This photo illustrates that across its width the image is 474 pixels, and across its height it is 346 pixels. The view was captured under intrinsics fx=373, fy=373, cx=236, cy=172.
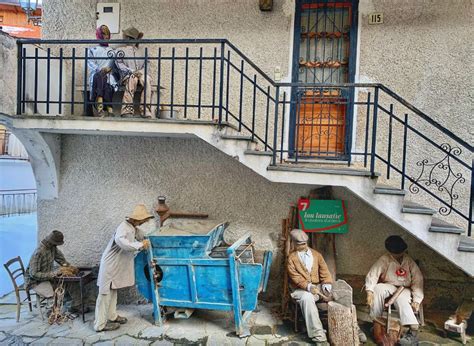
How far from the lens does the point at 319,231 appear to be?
5629 mm

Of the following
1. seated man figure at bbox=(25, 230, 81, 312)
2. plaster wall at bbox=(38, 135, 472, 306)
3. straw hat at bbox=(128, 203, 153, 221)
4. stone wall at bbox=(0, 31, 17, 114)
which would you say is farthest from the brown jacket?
stone wall at bbox=(0, 31, 17, 114)

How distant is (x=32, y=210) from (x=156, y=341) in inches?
430

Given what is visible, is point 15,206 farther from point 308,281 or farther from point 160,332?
point 308,281

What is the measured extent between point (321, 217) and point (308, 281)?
1.11 m

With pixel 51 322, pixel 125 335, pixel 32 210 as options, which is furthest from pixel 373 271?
pixel 32 210

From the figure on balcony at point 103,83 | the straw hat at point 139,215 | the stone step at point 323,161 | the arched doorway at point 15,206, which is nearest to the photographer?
the straw hat at point 139,215

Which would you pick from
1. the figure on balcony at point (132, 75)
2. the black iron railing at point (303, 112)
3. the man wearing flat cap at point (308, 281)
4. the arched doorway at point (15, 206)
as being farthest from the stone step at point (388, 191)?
the arched doorway at point (15, 206)

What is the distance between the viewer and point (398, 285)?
482cm

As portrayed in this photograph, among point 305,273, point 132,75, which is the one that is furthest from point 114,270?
point 132,75

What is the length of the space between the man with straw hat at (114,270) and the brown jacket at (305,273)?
6.32ft

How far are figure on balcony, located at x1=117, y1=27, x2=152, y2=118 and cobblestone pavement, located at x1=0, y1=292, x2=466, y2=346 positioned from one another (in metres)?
2.86

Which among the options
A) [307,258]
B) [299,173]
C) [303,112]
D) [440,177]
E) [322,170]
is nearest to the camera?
[322,170]

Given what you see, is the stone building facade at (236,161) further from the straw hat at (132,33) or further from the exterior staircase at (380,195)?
the exterior staircase at (380,195)

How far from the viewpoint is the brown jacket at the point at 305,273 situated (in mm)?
4875
